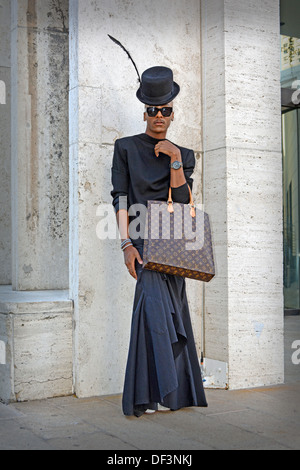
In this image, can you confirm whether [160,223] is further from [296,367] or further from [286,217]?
[286,217]

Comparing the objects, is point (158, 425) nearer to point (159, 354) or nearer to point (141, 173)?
point (159, 354)

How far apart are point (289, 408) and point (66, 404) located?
145 centimetres

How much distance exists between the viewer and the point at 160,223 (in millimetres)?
3768

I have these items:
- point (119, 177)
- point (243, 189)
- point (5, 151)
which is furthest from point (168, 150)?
point (5, 151)

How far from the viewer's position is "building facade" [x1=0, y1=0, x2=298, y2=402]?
4418 mm

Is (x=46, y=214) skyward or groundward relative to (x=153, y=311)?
skyward

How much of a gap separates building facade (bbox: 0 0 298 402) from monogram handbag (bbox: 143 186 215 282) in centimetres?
83

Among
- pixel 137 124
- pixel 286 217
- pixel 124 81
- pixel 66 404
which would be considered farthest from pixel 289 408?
pixel 286 217

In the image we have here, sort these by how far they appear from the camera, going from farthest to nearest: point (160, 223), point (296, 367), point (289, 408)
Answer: point (296, 367) < point (289, 408) < point (160, 223)

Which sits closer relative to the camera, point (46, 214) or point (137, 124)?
point (137, 124)

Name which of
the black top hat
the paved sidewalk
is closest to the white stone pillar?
the paved sidewalk

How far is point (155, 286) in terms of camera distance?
388 cm

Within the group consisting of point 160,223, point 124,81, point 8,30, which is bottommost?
point 160,223
